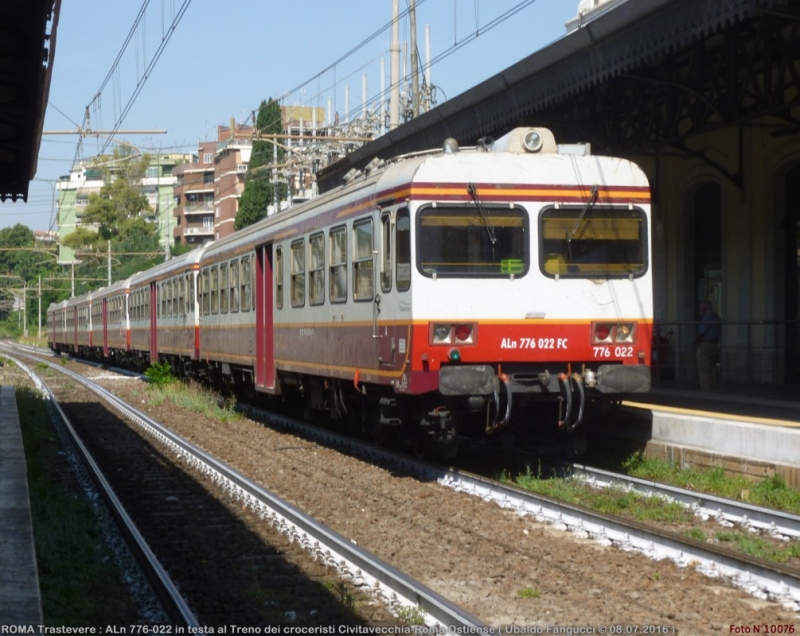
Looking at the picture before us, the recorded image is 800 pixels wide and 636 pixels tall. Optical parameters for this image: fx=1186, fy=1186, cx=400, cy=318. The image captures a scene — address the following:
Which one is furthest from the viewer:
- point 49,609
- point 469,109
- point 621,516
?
point 469,109

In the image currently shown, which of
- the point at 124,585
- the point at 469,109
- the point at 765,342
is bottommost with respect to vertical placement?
the point at 124,585

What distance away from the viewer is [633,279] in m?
11.7

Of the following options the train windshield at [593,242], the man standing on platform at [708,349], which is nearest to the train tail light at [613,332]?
the train windshield at [593,242]

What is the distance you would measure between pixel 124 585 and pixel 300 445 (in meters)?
7.86

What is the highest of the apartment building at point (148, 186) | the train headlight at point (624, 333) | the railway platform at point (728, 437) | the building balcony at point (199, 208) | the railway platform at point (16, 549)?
the apartment building at point (148, 186)

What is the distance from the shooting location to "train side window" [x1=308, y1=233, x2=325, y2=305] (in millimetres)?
14094

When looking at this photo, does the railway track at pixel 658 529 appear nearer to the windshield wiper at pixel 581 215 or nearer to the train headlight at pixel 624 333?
the train headlight at pixel 624 333

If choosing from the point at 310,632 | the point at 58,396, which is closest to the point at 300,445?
the point at 310,632

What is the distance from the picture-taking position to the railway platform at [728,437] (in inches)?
428

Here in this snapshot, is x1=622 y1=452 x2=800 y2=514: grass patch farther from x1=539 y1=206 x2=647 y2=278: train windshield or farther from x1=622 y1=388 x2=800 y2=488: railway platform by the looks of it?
x1=539 y1=206 x2=647 y2=278: train windshield

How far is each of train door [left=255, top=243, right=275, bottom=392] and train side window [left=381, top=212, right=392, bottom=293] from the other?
509 cm

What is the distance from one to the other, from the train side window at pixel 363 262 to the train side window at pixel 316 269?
1.34 metres

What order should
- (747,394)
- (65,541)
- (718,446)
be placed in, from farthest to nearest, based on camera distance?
(747,394) → (718,446) → (65,541)

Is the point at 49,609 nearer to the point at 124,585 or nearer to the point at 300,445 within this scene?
the point at 124,585
